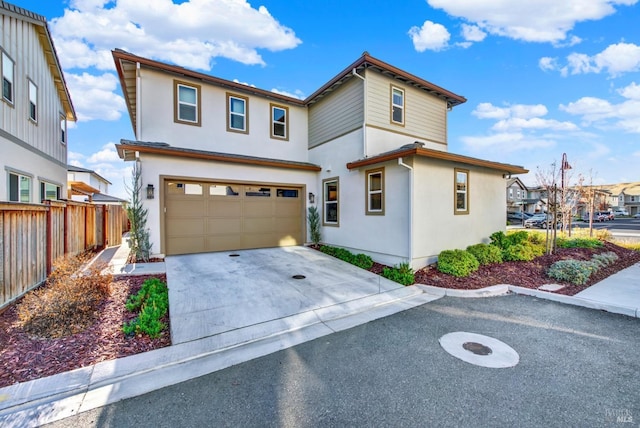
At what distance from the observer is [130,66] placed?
27.4ft

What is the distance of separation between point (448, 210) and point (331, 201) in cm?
402

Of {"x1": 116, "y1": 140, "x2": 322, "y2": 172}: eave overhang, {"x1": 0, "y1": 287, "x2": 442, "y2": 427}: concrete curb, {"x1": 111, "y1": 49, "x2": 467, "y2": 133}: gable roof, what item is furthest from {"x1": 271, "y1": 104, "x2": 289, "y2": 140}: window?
{"x1": 0, "y1": 287, "x2": 442, "y2": 427}: concrete curb

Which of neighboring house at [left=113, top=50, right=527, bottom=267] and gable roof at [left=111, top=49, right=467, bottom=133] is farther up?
gable roof at [left=111, top=49, right=467, bottom=133]

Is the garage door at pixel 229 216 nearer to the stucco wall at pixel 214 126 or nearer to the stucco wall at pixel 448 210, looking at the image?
the stucco wall at pixel 214 126

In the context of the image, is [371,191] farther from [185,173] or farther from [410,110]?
[185,173]

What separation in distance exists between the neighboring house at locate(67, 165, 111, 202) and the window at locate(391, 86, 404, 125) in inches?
539

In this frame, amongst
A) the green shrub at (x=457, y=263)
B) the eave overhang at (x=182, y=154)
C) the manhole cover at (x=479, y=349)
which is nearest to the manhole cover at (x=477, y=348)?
the manhole cover at (x=479, y=349)

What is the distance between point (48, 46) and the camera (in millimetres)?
9430

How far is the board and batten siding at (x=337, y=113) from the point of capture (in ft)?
28.7

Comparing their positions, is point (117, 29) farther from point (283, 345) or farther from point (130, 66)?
point (283, 345)

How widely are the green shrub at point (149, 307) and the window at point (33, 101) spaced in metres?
7.79

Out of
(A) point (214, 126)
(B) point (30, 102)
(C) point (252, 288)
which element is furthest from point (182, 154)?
(B) point (30, 102)

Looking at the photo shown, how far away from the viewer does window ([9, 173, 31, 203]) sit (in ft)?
24.1

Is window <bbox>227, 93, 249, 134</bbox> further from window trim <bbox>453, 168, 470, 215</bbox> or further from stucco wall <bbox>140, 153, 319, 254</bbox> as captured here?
window trim <bbox>453, 168, 470, 215</bbox>
